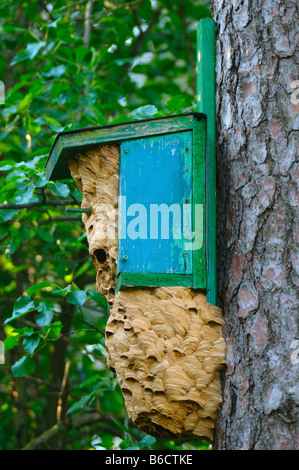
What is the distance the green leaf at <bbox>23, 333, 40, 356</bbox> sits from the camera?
3188 millimetres

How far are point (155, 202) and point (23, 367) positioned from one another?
1.25m

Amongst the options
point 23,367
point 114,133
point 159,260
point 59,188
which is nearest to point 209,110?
point 114,133

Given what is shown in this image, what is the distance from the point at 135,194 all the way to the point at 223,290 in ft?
1.69

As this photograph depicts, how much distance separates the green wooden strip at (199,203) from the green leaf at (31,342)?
1.08m

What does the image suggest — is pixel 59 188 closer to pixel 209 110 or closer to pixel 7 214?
pixel 7 214

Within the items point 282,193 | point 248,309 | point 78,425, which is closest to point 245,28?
point 282,193

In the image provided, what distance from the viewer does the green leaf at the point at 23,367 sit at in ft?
10.7

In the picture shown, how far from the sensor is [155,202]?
259cm

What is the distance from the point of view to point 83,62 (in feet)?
14.4

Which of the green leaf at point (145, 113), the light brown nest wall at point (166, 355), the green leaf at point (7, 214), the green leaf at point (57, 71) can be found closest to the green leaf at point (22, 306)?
the green leaf at point (7, 214)

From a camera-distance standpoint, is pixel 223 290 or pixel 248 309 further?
pixel 223 290

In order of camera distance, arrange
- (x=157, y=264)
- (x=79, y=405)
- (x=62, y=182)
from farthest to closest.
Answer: (x=62, y=182), (x=79, y=405), (x=157, y=264)
